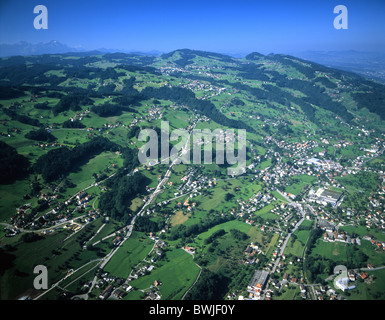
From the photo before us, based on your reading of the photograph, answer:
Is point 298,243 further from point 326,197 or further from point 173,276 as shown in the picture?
point 173,276

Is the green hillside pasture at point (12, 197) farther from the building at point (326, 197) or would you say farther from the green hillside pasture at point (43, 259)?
the building at point (326, 197)

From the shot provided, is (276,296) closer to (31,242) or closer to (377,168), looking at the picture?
(31,242)

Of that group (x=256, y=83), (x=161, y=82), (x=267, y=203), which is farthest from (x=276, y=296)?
(x=256, y=83)

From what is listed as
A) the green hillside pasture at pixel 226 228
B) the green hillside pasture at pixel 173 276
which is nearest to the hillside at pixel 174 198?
the green hillside pasture at pixel 173 276

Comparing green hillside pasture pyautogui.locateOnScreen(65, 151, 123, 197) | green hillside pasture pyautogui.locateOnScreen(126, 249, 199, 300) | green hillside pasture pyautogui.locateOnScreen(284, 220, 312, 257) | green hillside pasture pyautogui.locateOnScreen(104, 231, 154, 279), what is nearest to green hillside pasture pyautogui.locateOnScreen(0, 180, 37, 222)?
green hillside pasture pyautogui.locateOnScreen(65, 151, 123, 197)

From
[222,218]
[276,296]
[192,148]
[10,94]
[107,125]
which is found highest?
[10,94]

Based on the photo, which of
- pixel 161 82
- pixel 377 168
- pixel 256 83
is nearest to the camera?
pixel 377 168

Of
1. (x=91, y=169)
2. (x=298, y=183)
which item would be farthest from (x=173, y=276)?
(x=298, y=183)
